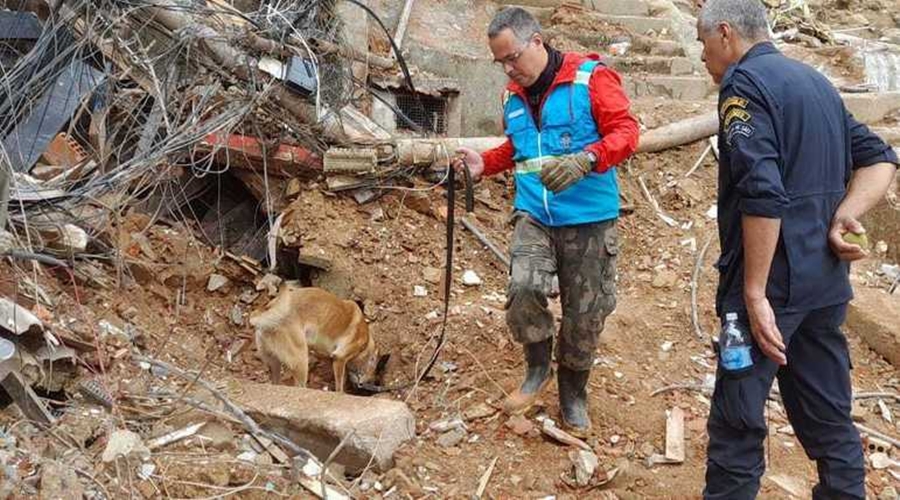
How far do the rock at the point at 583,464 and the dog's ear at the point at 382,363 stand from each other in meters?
1.97

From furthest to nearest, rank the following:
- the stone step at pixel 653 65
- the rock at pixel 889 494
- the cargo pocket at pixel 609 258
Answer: the stone step at pixel 653 65 < the rock at pixel 889 494 < the cargo pocket at pixel 609 258

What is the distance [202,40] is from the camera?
6711 millimetres

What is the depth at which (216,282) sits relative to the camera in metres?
6.81

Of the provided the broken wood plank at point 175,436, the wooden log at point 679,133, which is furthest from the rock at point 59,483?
the wooden log at point 679,133

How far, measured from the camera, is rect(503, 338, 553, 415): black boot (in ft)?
15.2

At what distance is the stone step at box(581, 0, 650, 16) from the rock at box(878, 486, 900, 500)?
24.7 feet

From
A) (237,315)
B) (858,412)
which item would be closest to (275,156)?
(237,315)

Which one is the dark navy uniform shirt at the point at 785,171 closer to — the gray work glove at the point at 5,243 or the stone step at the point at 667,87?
the gray work glove at the point at 5,243

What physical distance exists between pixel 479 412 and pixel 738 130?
2.49 metres

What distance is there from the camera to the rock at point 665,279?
6893mm

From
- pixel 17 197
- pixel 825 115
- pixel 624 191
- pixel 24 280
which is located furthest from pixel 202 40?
pixel 825 115

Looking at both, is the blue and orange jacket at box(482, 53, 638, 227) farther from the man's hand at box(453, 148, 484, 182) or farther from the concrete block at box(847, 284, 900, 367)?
the concrete block at box(847, 284, 900, 367)

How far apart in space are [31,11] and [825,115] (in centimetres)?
692

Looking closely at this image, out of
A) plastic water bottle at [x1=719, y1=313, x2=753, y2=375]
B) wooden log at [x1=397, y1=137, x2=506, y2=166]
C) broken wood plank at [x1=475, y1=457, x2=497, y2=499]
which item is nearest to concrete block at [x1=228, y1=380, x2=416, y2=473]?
broken wood plank at [x1=475, y1=457, x2=497, y2=499]
